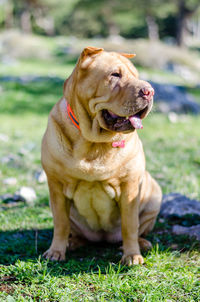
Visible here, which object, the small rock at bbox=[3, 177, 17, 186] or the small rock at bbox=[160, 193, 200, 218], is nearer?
the small rock at bbox=[160, 193, 200, 218]

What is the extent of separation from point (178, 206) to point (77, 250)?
114 cm

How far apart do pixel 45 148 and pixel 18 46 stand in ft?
57.4

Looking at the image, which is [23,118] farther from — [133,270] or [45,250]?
[133,270]

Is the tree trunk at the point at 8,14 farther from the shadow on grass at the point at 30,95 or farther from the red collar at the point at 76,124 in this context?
the red collar at the point at 76,124

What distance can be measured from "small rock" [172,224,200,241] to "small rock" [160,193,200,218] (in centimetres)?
24

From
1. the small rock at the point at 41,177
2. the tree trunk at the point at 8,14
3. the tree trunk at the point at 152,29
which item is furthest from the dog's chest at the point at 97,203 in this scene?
the tree trunk at the point at 8,14

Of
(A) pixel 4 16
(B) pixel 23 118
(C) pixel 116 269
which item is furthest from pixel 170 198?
(A) pixel 4 16

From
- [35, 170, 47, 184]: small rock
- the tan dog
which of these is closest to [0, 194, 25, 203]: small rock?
[35, 170, 47, 184]: small rock

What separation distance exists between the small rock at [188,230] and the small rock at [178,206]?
0.79 ft

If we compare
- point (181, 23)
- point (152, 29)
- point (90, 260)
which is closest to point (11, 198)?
point (90, 260)

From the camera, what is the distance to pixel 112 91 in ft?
7.47

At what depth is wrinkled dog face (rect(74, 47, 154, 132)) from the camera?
2.21 m

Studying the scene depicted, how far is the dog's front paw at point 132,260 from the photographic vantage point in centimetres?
259

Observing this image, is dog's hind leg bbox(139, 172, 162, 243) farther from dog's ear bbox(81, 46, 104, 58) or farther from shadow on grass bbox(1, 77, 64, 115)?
shadow on grass bbox(1, 77, 64, 115)
